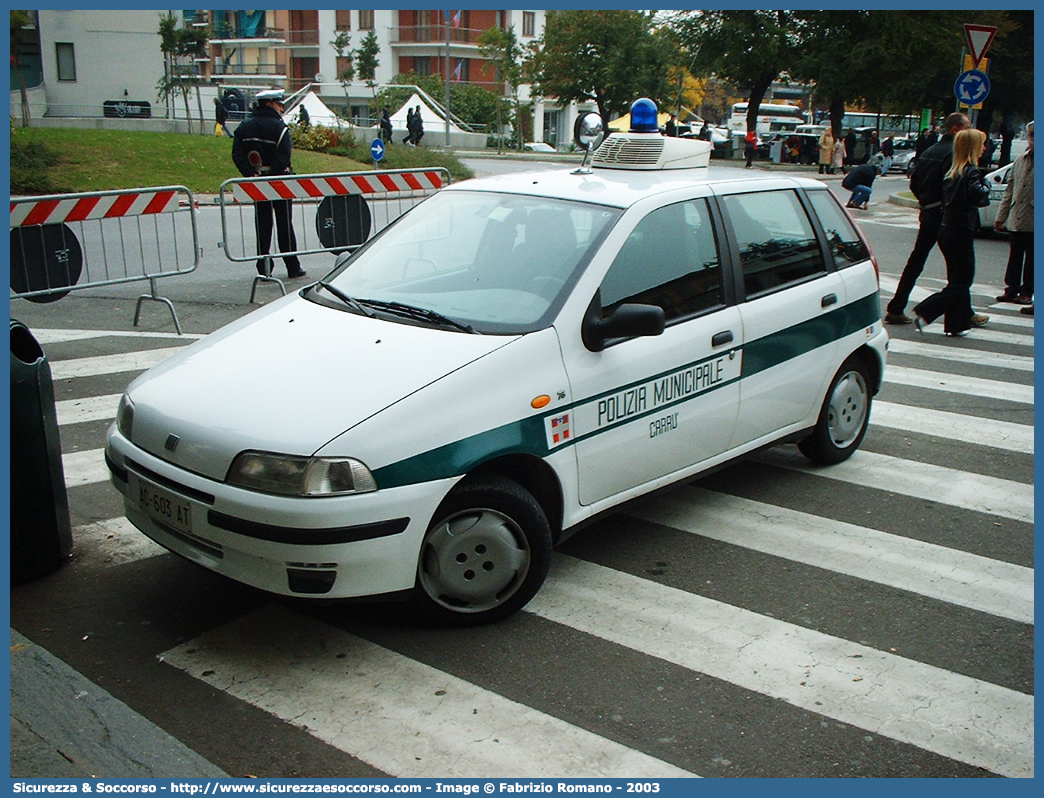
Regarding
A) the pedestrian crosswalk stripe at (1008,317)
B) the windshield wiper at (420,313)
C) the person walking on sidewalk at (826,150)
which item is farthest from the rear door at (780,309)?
the person walking on sidewalk at (826,150)

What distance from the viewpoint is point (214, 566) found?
4203 millimetres

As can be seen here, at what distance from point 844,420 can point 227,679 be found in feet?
13.2

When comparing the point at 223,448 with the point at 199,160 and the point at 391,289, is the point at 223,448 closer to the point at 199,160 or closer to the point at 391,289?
the point at 391,289

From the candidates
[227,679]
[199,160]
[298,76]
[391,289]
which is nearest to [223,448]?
[227,679]

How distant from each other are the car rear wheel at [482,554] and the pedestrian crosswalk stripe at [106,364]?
4.59 m

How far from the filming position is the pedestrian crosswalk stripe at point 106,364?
842cm

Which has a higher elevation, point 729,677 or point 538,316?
point 538,316

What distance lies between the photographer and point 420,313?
16.0 ft

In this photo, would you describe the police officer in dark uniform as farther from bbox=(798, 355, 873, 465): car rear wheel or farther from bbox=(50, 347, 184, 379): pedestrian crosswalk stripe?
bbox=(798, 355, 873, 465): car rear wheel

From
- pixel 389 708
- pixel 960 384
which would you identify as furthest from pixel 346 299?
pixel 960 384

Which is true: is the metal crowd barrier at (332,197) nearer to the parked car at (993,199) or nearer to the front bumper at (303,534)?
the front bumper at (303,534)

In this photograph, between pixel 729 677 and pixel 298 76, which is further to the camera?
pixel 298 76

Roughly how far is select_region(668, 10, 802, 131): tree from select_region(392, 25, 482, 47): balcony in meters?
22.8

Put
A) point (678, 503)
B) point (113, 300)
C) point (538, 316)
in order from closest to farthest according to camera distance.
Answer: point (538, 316), point (678, 503), point (113, 300)
